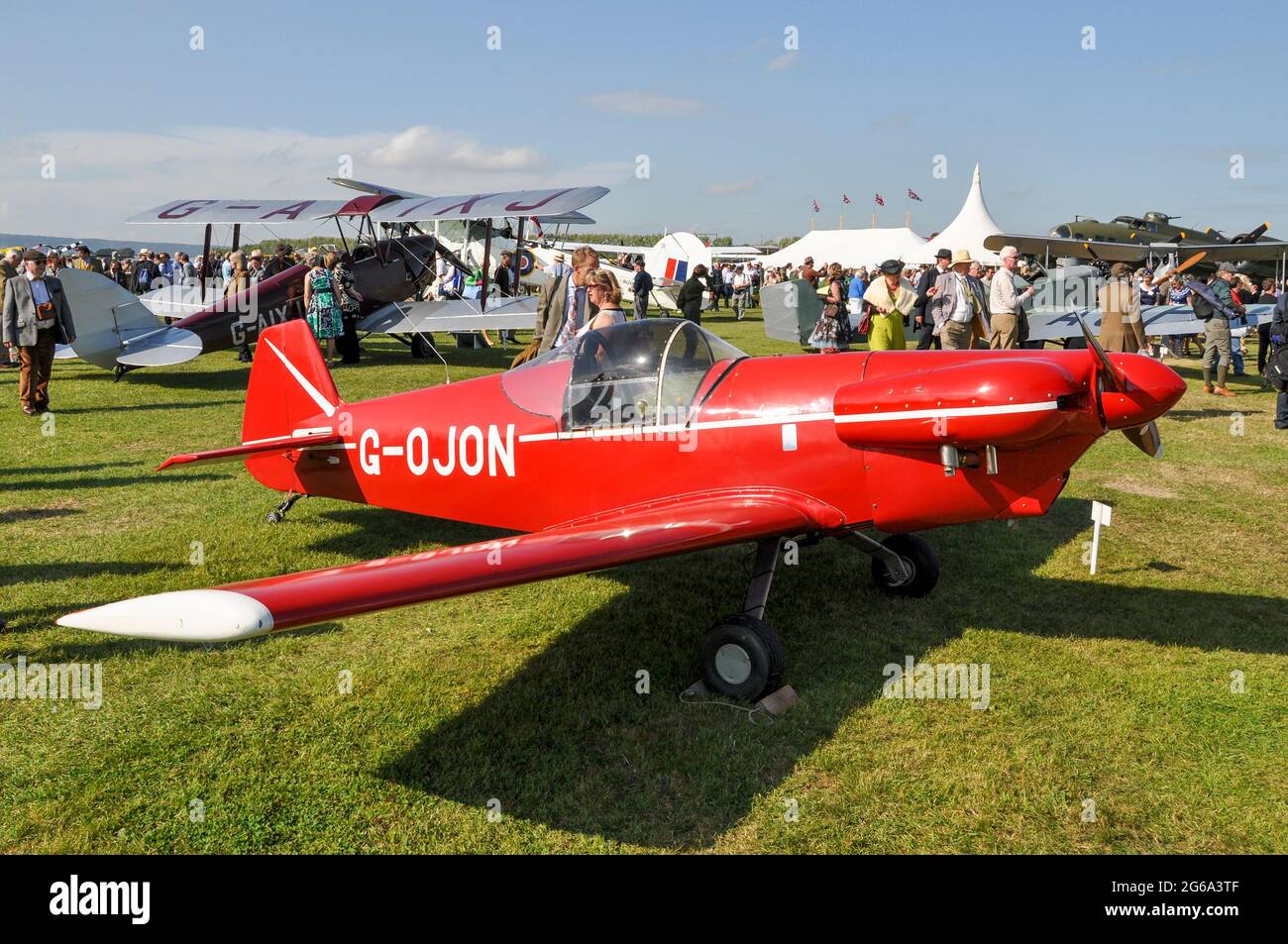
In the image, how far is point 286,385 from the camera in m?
6.96

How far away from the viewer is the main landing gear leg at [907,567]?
624 centimetres

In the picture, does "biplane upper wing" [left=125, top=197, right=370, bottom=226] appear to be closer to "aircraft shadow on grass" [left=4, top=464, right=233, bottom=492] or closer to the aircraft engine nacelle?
"aircraft shadow on grass" [left=4, top=464, right=233, bottom=492]

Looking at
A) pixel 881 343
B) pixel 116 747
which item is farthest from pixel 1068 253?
pixel 116 747

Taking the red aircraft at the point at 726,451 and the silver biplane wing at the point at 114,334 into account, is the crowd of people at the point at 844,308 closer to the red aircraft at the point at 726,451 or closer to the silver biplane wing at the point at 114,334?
the silver biplane wing at the point at 114,334

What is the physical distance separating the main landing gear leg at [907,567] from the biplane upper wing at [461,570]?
4.37ft

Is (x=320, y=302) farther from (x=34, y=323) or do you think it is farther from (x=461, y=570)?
(x=461, y=570)

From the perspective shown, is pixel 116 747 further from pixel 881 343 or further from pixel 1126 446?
pixel 1126 446

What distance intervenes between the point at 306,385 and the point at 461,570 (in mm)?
3824

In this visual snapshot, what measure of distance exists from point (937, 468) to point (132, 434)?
10020mm

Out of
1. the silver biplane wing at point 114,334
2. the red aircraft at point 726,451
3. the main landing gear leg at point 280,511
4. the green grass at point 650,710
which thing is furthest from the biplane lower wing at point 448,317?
the red aircraft at point 726,451

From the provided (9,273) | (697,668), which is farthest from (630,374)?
(9,273)

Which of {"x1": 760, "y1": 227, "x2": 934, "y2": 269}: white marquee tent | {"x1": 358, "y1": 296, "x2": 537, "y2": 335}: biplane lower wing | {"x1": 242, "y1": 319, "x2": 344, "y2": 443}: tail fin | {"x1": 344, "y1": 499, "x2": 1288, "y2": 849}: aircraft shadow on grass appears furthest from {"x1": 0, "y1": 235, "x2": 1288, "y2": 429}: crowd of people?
{"x1": 760, "y1": 227, "x2": 934, "y2": 269}: white marquee tent

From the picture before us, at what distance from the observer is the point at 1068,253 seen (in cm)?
2325
